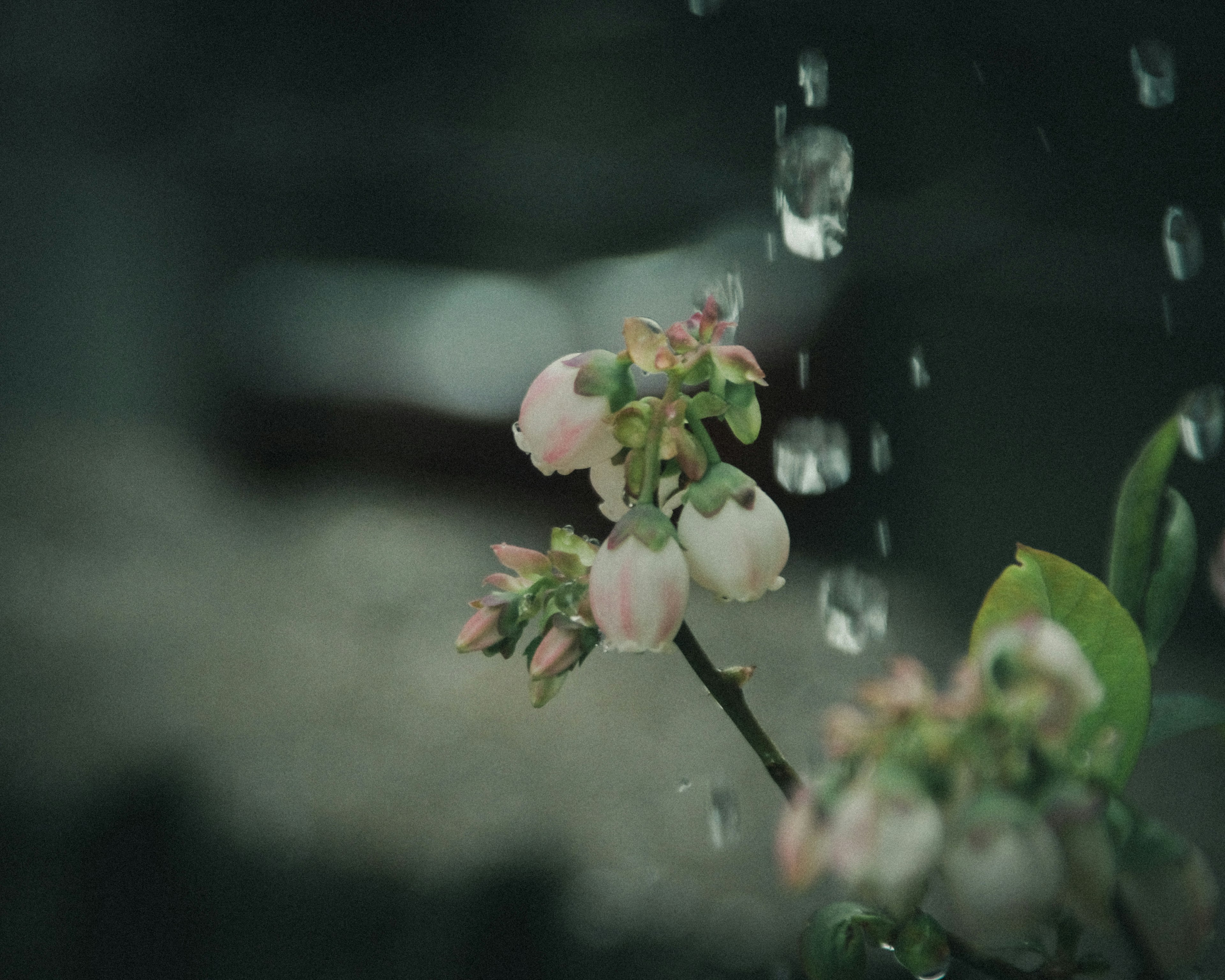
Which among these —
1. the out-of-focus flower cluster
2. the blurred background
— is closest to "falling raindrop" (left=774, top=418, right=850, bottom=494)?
the blurred background

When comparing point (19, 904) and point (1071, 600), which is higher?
point (1071, 600)

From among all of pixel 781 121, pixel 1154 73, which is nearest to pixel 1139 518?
pixel 1154 73

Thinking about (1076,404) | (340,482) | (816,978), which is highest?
(816,978)

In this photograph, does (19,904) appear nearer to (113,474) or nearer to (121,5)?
(113,474)

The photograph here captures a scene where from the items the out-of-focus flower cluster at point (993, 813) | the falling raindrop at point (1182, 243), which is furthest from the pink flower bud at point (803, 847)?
the falling raindrop at point (1182, 243)

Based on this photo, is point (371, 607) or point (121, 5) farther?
point (121, 5)

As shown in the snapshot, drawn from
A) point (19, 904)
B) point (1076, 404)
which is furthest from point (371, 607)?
point (1076, 404)

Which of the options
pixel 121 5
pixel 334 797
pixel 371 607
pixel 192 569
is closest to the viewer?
pixel 334 797
